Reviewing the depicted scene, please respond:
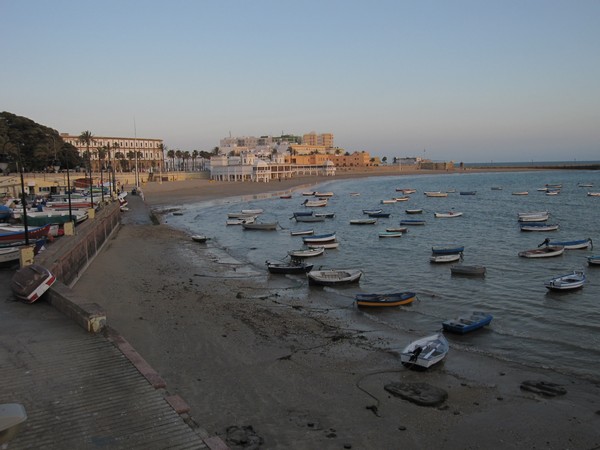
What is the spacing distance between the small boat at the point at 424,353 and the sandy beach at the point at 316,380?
1.03ft

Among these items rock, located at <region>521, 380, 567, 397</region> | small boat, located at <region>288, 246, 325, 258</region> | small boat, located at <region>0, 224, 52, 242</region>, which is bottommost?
rock, located at <region>521, 380, 567, 397</region>

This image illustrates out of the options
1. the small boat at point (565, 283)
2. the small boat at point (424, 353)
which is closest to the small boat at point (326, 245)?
the small boat at point (565, 283)

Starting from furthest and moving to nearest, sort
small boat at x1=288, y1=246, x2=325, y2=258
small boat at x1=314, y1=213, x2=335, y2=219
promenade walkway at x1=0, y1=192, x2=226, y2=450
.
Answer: small boat at x1=314, y1=213, x2=335, y2=219
small boat at x1=288, y1=246, x2=325, y2=258
promenade walkway at x1=0, y1=192, x2=226, y2=450

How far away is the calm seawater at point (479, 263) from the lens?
19484 millimetres

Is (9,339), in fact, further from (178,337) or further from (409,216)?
(409,216)

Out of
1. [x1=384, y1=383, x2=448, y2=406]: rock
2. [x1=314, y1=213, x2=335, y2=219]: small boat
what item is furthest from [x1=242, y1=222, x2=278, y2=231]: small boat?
[x1=384, y1=383, x2=448, y2=406]: rock

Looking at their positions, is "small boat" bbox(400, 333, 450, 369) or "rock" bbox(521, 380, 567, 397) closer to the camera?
"rock" bbox(521, 380, 567, 397)

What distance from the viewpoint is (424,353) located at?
53.7ft

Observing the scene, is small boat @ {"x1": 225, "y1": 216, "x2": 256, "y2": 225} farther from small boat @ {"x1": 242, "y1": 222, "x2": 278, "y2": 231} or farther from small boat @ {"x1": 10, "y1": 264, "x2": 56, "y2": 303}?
small boat @ {"x1": 10, "y1": 264, "x2": 56, "y2": 303}

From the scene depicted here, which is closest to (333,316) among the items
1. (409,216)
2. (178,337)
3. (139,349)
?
(178,337)

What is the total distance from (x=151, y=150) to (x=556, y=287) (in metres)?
174

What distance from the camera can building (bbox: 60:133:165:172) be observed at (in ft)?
506

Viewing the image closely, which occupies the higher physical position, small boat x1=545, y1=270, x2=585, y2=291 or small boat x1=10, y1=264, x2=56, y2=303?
small boat x1=10, y1=264, x2=56, y2=303

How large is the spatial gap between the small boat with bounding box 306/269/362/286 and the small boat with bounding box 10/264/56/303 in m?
14.4
